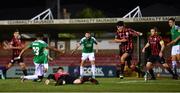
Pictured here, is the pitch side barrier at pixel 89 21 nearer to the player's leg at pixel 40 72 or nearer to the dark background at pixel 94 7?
the player's leg at pixel 40 72

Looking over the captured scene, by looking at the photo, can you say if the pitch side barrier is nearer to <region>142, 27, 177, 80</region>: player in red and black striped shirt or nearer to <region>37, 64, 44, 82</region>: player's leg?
<region>142, 27, 177, 80</region>: player in red and black striped shirt

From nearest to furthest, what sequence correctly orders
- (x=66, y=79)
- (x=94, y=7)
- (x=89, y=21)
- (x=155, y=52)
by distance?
(x=66, y=79) < (x=155, y=52) < (x=89, y=21) < (x=94, y=7)

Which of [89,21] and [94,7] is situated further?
[94,7]

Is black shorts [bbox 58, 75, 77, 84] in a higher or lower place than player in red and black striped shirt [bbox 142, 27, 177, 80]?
lower

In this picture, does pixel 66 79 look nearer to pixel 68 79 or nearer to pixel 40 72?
pixel 68 79

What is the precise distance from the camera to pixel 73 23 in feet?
103

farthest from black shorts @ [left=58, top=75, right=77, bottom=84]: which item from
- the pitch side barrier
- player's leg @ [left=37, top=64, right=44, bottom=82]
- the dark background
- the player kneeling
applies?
the dark background

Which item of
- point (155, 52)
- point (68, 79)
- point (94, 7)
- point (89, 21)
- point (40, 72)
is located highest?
point (94, 7)

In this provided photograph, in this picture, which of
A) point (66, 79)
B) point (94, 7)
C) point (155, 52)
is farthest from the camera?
point (94, 7)

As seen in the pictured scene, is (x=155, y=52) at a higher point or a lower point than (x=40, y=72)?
higher

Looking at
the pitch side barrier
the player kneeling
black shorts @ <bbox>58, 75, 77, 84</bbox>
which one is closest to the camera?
the player kneeling

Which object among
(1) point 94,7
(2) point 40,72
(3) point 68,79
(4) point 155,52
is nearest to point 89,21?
(4) point 155,52

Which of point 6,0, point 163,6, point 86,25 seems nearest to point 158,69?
point 86,25

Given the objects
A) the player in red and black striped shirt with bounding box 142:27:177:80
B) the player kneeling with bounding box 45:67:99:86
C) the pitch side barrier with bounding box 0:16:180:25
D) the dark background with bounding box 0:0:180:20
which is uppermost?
the dark background with bounding box 0:0:180:20
